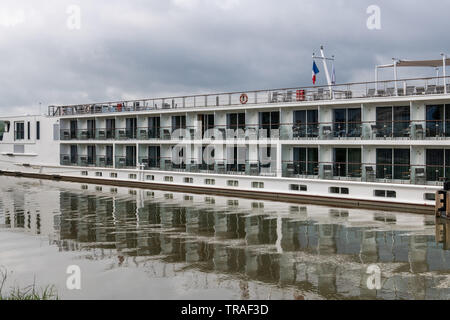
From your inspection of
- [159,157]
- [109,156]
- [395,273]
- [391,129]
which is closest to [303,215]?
[391,129]

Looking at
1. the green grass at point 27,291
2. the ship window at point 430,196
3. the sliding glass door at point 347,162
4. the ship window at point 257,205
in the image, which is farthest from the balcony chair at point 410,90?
the green grass at point 27,291

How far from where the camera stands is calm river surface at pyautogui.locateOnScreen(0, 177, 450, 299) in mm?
13109

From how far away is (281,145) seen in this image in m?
32.9

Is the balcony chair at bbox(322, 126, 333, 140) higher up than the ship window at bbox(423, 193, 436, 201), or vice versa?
the balcony chair at bbox(322, 126, 333, 140)

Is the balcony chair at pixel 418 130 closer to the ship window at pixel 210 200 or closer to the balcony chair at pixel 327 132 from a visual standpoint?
the balcony chair at pixel 327 132

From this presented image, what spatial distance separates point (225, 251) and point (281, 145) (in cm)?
1654

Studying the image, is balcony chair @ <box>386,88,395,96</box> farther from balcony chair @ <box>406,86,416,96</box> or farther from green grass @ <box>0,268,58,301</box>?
green grass @ <box>0,268,58,301</box>

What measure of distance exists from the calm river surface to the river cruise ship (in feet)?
8.37

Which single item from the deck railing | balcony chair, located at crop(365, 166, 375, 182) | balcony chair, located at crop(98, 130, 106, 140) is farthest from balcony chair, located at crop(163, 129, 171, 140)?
balcony chair, located at crop(365, 166, 375, 182)

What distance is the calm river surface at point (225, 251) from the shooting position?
13109mm

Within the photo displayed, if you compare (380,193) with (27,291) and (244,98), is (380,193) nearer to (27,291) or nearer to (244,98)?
(244,98)

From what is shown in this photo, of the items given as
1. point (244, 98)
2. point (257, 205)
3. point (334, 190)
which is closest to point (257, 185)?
point (257, 205)

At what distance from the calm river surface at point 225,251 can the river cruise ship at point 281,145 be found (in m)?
2.55
